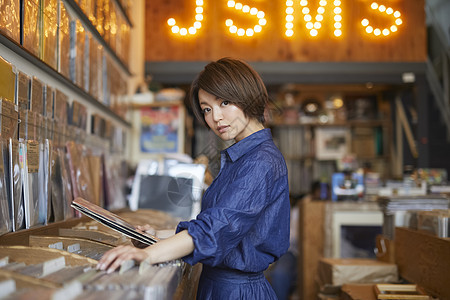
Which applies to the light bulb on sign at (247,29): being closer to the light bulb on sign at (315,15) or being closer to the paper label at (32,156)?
the light bulb on sign at (315,15)

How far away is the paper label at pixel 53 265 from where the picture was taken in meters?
0.95

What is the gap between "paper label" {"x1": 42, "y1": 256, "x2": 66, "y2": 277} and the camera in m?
0.95

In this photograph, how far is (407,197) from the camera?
271cm

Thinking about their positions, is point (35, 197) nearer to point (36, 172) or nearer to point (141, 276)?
point (36, 172)

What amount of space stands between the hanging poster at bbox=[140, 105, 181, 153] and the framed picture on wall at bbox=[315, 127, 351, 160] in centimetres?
290

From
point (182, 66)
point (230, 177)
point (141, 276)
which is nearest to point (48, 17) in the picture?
point (230, 177)

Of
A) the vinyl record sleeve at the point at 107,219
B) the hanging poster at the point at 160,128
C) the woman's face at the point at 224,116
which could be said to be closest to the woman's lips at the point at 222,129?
the woman's face at the point at 224,116

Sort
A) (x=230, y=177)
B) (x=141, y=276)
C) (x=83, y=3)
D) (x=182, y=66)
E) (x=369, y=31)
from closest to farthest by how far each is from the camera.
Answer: (x=141, y=276), (x=230, y=177), (x=83, y=3), (x=369, y=31), (x=182, y=66)

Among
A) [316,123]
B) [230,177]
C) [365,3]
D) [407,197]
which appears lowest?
[407,197]

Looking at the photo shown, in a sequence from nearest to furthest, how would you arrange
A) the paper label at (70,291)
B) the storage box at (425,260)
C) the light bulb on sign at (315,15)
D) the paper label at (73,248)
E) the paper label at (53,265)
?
the paper label at (70,291)
the paper label at (53,265)
the paper label at (73,248)
the storage box at (425,260)
the light bulb on sign at (315,15)

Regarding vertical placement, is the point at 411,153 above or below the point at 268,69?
below

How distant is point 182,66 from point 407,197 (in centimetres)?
318

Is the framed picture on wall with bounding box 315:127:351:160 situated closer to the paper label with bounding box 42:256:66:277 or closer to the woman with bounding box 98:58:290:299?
the woman with bounding box 98:58:290:299

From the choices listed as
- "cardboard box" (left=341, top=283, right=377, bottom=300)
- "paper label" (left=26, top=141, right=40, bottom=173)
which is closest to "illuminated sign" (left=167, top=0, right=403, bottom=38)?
"paper label" (left=26, top=141, right=40, bottom=173)
